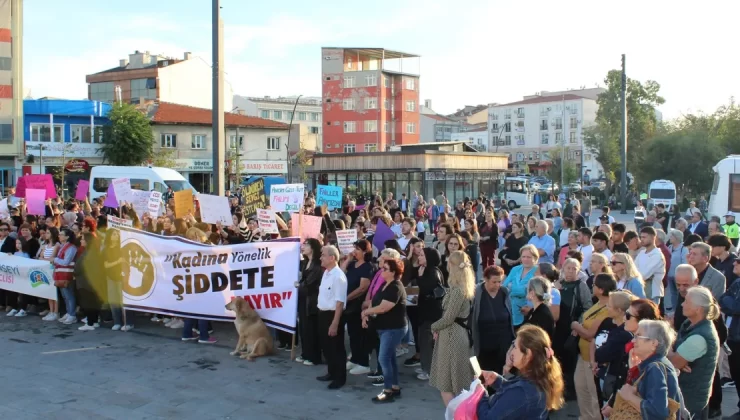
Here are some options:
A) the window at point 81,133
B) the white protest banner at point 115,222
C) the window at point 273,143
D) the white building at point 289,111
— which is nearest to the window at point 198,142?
the window at point 273,143

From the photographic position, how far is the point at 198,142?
55.1 m

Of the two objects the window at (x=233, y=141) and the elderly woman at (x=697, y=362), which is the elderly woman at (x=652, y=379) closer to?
the elderly woman at (x=697, y=362)

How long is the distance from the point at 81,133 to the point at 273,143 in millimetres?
16234

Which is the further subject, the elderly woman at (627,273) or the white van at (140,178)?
the white van at (140,178)

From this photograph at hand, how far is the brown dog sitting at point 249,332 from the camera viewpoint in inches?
381

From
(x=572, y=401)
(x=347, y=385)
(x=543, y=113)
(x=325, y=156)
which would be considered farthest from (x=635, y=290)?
(x=543, y=113)

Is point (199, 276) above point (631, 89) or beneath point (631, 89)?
beneath

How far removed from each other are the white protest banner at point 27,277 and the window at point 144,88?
184 ft

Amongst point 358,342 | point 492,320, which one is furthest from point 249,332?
point 492,320

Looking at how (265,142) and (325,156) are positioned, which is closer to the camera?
(325,156)

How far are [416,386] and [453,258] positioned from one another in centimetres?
223

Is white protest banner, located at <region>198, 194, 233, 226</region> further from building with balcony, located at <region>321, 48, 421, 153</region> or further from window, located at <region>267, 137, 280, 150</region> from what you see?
building with balcony, located at <region>321, 48, 421, 153</region>

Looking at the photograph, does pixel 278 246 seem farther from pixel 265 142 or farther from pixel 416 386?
pixel 265 142

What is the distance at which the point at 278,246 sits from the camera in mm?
9883
